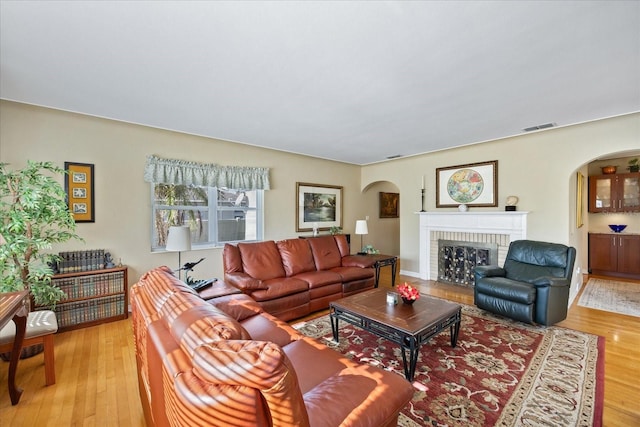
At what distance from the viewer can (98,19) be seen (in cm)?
173

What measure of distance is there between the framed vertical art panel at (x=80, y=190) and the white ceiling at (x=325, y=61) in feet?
2.33

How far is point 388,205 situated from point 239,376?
7598 millimetres

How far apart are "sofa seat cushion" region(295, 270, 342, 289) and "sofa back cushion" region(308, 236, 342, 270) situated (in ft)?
1.00

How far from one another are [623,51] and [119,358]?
→ 16.4ft

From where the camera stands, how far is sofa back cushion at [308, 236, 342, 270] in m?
4.30

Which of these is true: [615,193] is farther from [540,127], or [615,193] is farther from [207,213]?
[207,213]

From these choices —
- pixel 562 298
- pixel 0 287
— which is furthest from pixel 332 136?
pixel 0 287

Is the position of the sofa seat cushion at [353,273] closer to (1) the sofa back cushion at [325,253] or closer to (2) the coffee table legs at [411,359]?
(1) the sofa back cushion at [325,253]

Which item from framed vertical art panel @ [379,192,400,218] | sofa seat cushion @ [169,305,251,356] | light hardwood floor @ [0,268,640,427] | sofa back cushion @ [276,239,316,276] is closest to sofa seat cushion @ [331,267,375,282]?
sofa back cushion @ [276,239,316,276]

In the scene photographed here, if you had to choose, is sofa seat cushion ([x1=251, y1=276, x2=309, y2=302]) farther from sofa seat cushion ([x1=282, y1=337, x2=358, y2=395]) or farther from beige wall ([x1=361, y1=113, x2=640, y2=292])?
beige wall ([x1=361, y1=113, x2=640, y2=292])

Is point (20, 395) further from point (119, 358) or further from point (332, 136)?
point (332, 136)

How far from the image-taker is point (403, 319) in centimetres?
236

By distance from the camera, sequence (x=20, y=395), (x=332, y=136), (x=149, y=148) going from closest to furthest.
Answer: (x=20, y=395)
(x=149, y=148)
(x=332, y=136)

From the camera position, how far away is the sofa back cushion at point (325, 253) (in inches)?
169
